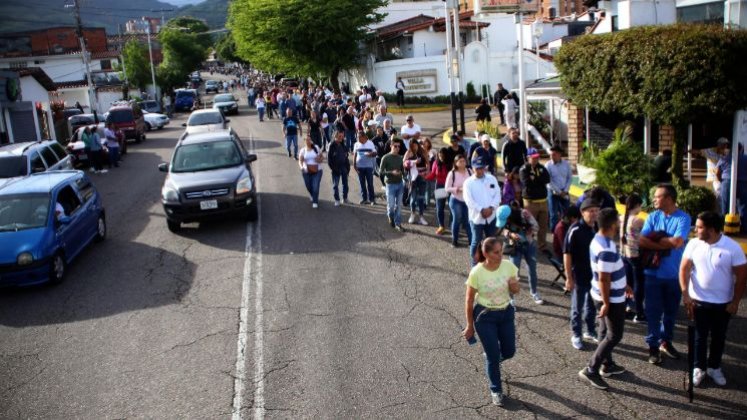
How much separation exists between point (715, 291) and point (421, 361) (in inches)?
116

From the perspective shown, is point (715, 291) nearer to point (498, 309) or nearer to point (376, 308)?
point (498, 309)

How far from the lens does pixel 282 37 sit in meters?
39.3

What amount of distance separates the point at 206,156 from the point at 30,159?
5.32 m

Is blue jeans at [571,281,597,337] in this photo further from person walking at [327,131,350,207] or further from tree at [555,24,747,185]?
person walking at [327,131,350,207]

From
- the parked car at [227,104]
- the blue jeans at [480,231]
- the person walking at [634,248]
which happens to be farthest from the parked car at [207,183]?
the parked car at [227,104]

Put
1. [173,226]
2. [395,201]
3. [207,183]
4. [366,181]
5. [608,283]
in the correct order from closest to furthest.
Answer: [608,283], [395,201], [207,183], [173,226], [366,181]

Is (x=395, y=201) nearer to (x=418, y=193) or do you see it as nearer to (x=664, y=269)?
(x=418, y=193)

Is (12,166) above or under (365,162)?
above

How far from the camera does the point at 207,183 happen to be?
1302 centimetres

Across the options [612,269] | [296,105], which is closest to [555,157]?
[612,269]

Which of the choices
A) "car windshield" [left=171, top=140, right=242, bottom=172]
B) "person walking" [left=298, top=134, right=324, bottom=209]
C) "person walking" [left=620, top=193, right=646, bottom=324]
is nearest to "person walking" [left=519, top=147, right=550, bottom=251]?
"person walking" [left=620, top=193, right=646, bottom=324]

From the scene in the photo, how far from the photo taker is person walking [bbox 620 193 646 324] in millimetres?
7348

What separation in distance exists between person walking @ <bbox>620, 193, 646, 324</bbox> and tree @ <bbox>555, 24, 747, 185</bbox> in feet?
14.0

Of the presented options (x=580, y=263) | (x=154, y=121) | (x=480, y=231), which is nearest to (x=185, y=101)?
(x=154, y=121)
